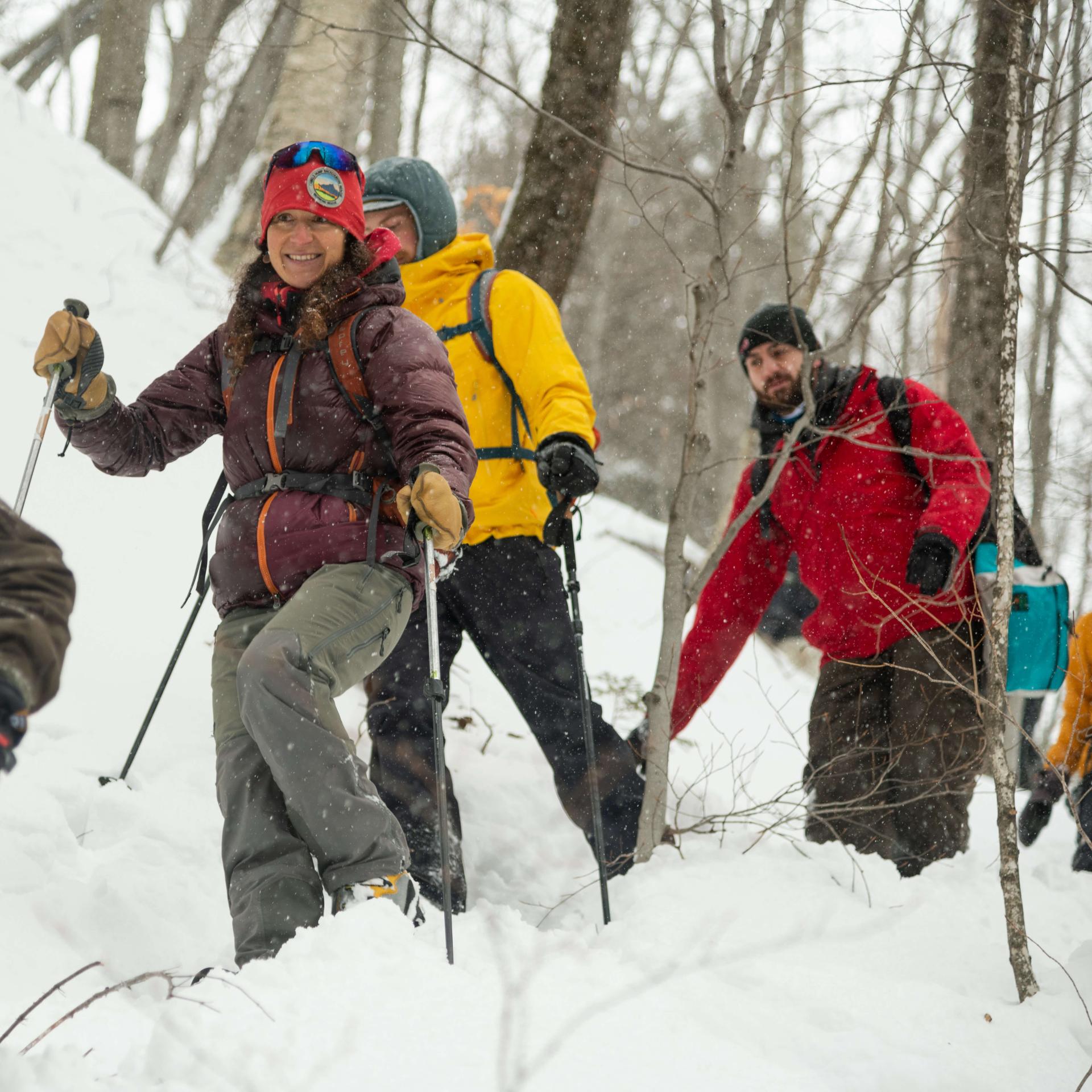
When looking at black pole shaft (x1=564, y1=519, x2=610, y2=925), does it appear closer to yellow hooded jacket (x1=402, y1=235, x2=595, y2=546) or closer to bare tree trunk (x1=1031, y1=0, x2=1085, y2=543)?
yellow hooded jacket (x1=402, y1=235, x2=595, y2=546)

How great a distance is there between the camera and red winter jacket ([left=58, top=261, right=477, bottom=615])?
9.37ft

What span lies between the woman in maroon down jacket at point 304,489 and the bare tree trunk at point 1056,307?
1939mm

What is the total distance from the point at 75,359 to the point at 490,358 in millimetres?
1410

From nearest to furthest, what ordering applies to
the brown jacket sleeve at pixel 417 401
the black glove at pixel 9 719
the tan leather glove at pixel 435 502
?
1. the black glove at pixel 9 719
2. the tan leather glove at pixel 435 502
3. the brown jacket sleeve at pixel 417 401

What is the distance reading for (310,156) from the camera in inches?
125

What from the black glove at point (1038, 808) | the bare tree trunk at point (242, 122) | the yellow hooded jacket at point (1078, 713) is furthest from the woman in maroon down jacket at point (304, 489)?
the bare tree trunk at point (242, 122)

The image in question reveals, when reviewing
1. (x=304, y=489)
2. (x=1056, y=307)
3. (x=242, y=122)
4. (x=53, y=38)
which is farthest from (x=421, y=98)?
(x=304, y=489)

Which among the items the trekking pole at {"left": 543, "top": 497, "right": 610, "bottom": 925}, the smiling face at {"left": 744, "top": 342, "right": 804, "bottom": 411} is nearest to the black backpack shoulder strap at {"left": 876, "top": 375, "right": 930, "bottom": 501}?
the smiling face at {"left": 744, "top": 342, "right": 804, "bottom": 411}

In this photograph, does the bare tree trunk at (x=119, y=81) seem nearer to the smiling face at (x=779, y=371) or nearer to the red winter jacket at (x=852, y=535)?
the smiling face at (x=779, y=371)

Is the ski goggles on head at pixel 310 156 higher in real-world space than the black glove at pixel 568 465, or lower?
higher

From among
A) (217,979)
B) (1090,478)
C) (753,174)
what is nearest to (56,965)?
(217,979)

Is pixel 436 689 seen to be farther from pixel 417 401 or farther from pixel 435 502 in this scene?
pixel 417 401

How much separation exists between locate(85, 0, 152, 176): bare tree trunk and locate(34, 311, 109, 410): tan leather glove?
8.89m

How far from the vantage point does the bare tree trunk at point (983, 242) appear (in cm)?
370
